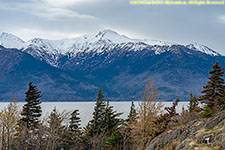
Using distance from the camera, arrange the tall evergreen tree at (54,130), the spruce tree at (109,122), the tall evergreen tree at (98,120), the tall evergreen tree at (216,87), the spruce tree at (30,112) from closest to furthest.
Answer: the tall evergreen tree at (216,87), the tall evergreen tree at (54,130), the spruce tree at (30,112), the spruce tree at (109,122), the tall evergreen tree at (98,120)

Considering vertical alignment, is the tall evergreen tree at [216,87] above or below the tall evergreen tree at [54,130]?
above

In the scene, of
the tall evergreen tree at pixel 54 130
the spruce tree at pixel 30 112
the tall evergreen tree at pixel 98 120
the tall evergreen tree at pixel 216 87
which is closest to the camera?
the tall evergreen tree at pixel 216 87

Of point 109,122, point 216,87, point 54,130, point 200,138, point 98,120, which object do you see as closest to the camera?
point 200,138

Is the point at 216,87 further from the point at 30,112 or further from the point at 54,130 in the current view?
the point at 30,112

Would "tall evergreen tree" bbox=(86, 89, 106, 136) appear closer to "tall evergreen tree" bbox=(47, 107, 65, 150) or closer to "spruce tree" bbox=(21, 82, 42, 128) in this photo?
"tall evergreen tree" bbox=(47, 107, 65, 150)

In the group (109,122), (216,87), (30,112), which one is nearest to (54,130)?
(30,112)

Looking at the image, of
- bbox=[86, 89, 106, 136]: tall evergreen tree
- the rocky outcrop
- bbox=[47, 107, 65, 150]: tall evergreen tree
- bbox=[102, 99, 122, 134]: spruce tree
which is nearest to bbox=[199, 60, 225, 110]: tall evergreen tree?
the rocky outcrop

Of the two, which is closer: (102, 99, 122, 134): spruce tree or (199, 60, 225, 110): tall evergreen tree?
(199, 60, 225, 110): tall evergreen tree

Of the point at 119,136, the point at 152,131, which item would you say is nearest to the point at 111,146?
the point at 119,136

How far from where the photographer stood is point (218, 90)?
155 ft

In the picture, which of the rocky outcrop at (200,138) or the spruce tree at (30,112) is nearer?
the rocky outcrop at (200,138)

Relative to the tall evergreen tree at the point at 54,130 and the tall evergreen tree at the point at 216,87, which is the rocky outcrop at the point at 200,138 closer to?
the tall evergreen tree at the point at 216,87

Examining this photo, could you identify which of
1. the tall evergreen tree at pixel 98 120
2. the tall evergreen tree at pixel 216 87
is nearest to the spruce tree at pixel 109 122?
the tall evergreen tree at pixel 98 120

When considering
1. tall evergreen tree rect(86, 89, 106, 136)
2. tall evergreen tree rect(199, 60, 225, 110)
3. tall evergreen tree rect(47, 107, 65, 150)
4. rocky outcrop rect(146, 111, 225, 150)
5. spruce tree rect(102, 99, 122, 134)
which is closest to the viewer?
rocky outcrop rect(146, 111, 225, 150)
